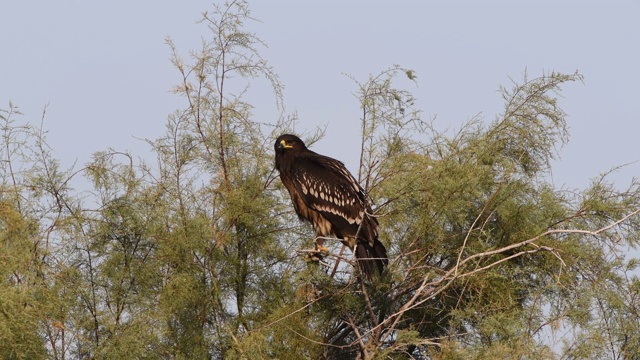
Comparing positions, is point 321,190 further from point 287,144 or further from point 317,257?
point 317,257

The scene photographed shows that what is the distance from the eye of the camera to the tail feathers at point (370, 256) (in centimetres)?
848

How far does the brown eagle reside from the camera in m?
9.24

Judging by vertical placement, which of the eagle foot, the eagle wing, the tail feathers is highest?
the eagle wing

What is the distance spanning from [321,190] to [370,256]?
918 millimetres

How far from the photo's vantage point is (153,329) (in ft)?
30.3

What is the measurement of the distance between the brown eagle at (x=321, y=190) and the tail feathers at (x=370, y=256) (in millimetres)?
369

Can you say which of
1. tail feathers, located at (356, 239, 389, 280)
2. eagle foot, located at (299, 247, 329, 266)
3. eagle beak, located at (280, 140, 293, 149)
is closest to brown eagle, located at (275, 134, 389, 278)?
eagle beak, located at (280, 140, 293, 149)

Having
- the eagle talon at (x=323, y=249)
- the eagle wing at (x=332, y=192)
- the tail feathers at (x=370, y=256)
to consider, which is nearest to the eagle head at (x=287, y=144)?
the eagle wing at (x=332, y=192)

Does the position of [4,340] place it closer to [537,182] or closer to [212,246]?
[212,246]

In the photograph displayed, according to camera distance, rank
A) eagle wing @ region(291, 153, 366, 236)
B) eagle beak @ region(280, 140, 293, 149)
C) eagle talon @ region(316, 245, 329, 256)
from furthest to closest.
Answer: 1. eagle beak @ region(280, 140, 293, 149)
2. eagle wing @ region(291, 153, 366, 236)
3. eagle talon @ region(316, 245, 329, 256)

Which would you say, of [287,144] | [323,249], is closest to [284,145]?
[287,144]

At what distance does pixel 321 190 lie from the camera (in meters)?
9.28

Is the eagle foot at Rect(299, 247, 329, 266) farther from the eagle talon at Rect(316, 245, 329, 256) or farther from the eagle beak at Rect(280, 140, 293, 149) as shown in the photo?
the eagle beak at Rect(280, 140, 293, 149)

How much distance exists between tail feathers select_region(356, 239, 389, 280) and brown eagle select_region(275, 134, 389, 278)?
1.21ft
